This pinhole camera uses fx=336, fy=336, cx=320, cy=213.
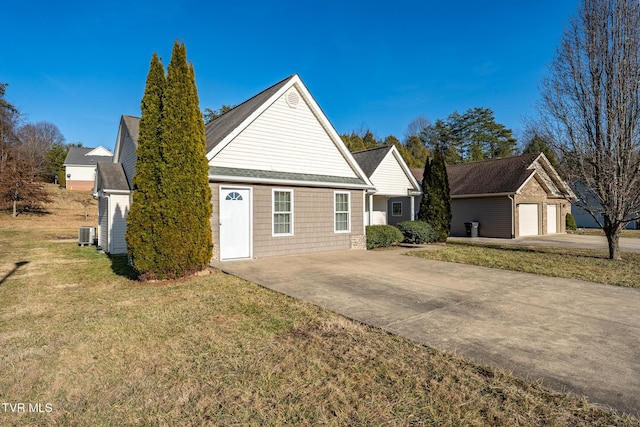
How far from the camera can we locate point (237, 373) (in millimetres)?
3371

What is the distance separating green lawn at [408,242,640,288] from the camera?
8.23 m

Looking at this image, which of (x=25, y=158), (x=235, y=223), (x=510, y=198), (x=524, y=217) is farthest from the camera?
(x=25, y=158)

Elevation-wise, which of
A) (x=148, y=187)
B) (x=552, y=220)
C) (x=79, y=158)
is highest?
(x=79, y=158)

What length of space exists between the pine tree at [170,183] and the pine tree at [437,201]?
40.1 feet

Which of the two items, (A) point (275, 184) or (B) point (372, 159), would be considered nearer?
(A) point (275, 184)

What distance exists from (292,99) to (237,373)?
1024 cm

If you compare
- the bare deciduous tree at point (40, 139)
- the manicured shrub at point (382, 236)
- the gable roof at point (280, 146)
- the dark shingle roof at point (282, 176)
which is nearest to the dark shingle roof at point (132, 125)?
the gable roof at point (280, 146)

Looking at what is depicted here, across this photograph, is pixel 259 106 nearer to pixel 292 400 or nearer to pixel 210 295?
pixel 210 295

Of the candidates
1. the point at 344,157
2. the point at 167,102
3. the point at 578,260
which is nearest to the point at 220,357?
the point at 167,102

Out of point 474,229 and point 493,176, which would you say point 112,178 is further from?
point 493,176

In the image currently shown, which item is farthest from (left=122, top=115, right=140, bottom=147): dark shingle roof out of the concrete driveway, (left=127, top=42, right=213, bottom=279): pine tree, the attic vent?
the concrete driveway

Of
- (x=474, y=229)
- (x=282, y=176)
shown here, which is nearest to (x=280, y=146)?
(x=282, y=176)

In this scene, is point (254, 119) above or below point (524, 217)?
above

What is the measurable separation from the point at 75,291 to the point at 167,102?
179 inches
